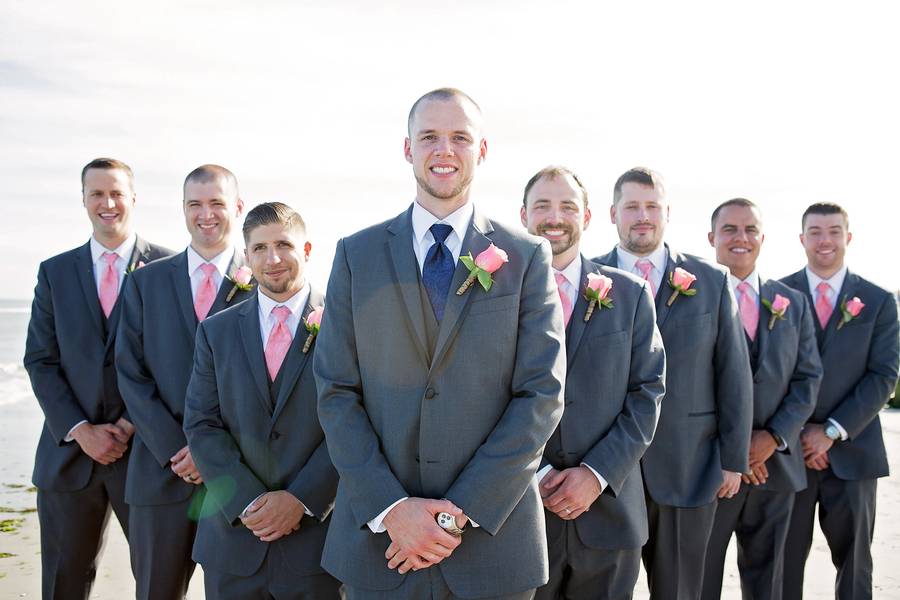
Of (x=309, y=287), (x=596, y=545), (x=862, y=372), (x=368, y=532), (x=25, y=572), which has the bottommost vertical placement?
(x=25, y=572)

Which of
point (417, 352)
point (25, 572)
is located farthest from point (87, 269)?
point (417, 352)

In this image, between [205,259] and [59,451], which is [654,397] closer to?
[205,259]

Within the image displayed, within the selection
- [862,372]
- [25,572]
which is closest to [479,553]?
[862,372]

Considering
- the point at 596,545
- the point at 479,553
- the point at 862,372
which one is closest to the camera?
the point at 479,553

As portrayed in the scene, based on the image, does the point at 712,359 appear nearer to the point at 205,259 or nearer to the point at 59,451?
the point at 205,259

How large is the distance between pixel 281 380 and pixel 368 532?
50.0 inches

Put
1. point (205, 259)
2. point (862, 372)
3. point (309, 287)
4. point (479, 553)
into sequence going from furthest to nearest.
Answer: point (862, 372) < point (205, 259) < point (309, 287) < point (479, 553)

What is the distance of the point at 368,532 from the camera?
10.8 ft

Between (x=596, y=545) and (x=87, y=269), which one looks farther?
(x=87, y=269)

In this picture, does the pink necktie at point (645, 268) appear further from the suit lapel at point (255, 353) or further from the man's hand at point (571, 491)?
the suit lapel at point (255, 353)

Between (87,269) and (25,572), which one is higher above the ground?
(87,269)

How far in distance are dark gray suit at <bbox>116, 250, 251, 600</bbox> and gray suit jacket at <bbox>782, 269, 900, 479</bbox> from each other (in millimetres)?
4260

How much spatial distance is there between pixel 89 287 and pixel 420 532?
11.3 ft

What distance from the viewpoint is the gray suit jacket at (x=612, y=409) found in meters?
4.19
